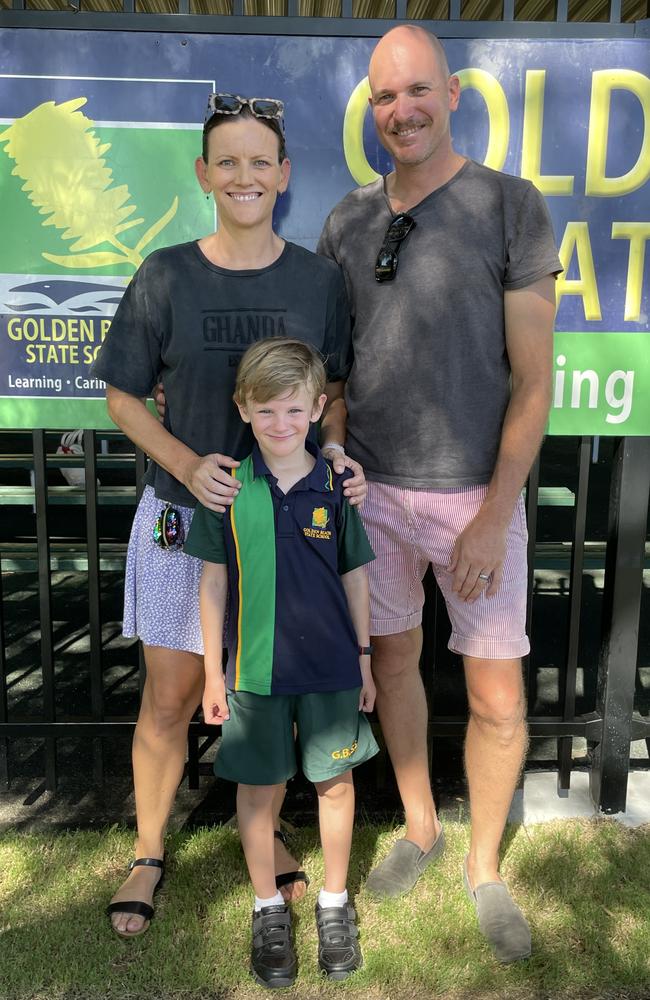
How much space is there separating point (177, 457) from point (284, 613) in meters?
0.46

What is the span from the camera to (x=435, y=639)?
3145 millimetres

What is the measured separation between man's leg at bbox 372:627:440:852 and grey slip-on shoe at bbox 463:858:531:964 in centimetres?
26

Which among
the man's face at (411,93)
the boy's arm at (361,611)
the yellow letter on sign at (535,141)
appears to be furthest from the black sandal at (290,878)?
the yellow letter on sign at (535,141)

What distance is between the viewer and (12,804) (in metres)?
3.01

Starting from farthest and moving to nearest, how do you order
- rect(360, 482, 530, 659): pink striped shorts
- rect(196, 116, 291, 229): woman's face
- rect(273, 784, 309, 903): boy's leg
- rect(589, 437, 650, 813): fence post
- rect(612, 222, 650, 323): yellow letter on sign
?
rect(589, 437, 650, 813): fence post, rect(612, 222, 650, 323): yellow letter on sign, rect(273, 784, 309, 903): boy's leg, rect(360, 482, 530, 659): pink striped shorts, rect(196, 116, 291, 229): woman's face

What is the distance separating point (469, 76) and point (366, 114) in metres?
0.32

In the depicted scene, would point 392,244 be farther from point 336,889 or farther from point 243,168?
point 336,889

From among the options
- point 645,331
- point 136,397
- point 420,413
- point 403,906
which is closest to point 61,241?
point 136,397

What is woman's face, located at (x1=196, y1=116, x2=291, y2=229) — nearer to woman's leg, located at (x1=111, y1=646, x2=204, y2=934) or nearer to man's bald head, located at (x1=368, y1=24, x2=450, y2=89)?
man's bald head, located at (x1=368, y1=24, x2=450, y2=89)

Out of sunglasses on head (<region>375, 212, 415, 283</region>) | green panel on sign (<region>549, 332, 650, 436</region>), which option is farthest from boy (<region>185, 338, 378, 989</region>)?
green panel on sign (<region>549, 332, 650, 436</region>)

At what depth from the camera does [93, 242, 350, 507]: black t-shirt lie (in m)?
2.11

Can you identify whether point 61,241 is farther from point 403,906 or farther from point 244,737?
point 403,906

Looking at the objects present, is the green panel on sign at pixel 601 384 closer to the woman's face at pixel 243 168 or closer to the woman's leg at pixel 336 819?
the woman's face at pixel 243 168

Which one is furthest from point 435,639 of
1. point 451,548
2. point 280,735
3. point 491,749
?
point 280,735
